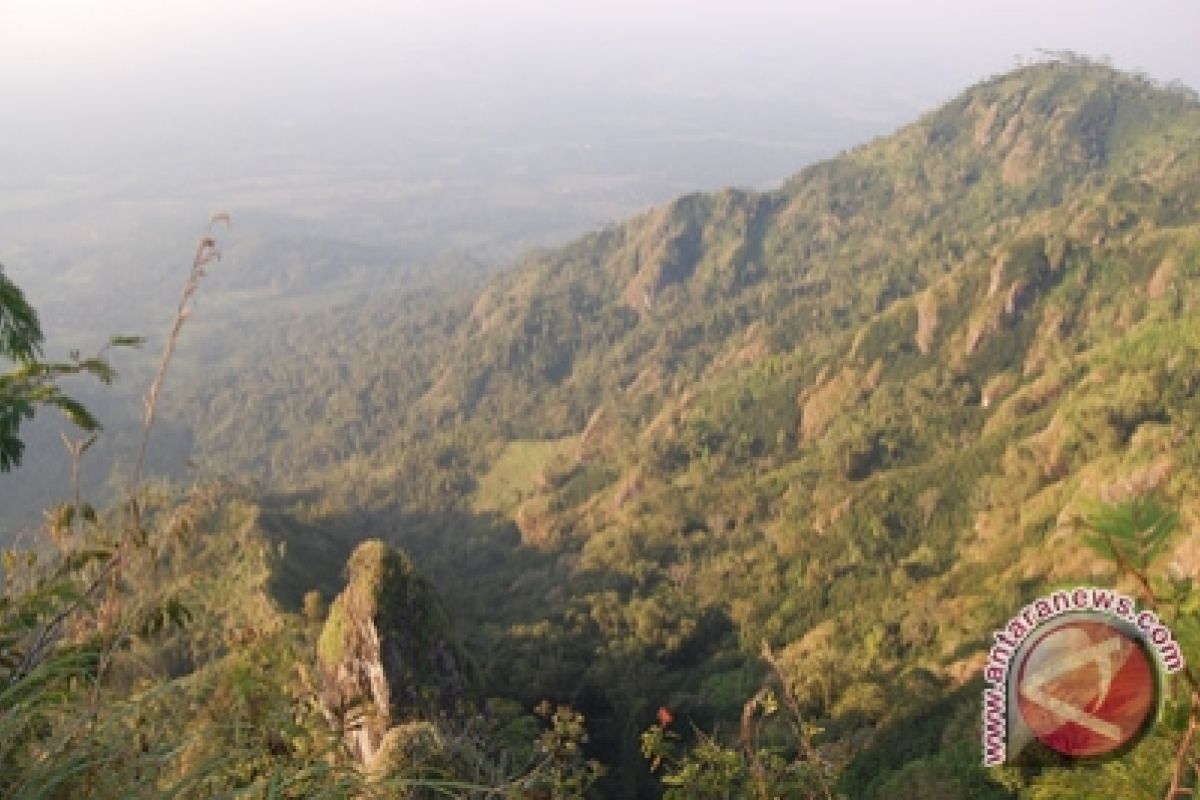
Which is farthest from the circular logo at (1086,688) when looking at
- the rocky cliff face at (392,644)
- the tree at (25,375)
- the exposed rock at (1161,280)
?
the exposed rock at (1161,280)

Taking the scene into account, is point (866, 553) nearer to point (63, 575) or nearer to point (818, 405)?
point (818, 405)

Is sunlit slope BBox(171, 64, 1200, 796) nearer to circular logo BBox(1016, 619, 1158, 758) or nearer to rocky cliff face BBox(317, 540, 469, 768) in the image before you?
rocky cliff face BBox(317, 540, 469, 768)

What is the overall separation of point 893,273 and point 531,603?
9481cm

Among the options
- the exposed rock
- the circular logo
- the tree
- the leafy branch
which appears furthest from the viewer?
the exposed rock

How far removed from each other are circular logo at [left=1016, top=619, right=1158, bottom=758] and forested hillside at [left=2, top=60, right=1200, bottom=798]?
277mm

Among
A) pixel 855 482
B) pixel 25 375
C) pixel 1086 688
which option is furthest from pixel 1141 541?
pixel 855 482

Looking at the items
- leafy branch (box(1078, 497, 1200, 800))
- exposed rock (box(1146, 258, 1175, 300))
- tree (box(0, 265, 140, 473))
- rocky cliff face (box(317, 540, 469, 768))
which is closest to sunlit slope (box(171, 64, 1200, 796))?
exposed rock (box(1146, 258, 1175, 300))

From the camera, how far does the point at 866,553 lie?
89.7 meters

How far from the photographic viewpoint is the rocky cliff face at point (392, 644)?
131 feet

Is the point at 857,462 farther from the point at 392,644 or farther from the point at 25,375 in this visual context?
the point at 25,375

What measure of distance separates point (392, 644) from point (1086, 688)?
1579 inches

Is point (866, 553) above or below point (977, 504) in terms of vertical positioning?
below

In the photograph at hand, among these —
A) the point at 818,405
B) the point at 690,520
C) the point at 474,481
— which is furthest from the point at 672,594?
the point at 474,481

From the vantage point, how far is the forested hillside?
2223 inches
